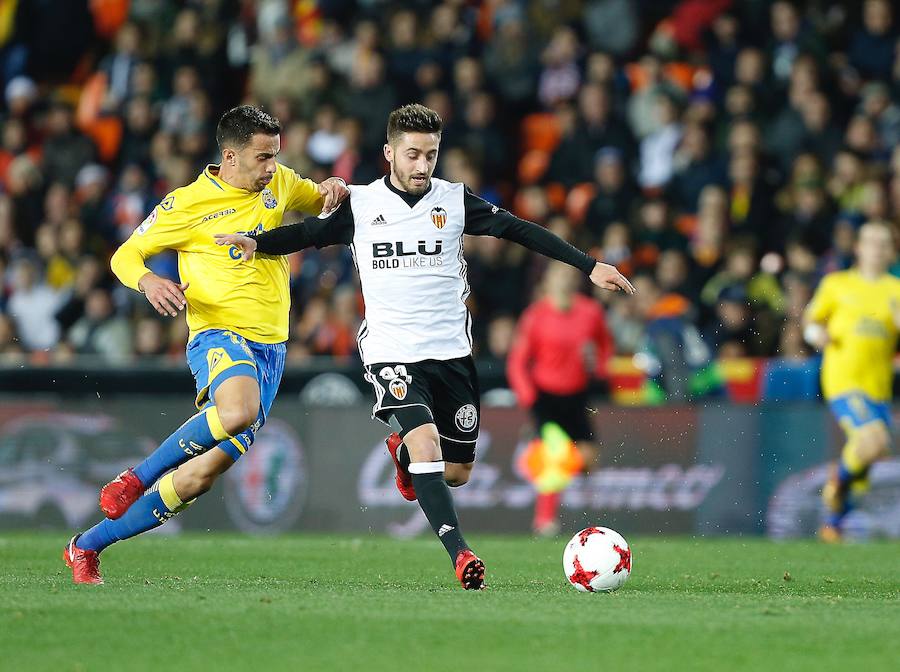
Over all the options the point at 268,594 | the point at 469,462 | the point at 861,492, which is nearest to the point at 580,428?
the point at 861,492

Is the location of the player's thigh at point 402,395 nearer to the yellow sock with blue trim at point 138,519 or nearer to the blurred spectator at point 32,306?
the yellow sock with blue trim at point 138,519

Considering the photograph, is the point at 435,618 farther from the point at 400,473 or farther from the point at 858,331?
the point at 858,331

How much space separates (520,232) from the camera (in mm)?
7918

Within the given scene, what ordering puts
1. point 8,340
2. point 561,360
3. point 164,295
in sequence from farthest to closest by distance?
point 8,340 < point 561,360 < point 164,295

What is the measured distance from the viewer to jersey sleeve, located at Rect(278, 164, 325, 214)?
8477 mm

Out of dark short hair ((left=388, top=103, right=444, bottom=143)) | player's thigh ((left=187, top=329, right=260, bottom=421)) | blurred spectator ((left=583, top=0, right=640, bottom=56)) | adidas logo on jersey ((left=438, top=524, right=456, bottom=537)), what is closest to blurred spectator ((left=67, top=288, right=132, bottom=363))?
blurred spectator ((left=583, top=0, right=640, bottom=56))

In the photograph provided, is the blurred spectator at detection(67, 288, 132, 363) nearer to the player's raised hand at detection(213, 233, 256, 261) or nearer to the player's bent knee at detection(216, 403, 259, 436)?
the player's raised hand at detection(213, 233, 256, 261)

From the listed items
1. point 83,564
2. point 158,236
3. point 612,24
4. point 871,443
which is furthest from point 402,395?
point 612,24

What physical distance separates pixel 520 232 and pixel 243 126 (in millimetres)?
1573

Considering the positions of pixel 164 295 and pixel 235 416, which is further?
pixel 235 416

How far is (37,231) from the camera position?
56.7ft

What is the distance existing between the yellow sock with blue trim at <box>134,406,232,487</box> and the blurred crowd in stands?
6528 millimetres

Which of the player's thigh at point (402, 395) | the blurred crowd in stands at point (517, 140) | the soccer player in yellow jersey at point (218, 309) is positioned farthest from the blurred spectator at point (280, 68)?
the player's thigh at point (402, 395)

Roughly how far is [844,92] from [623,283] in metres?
8.86
